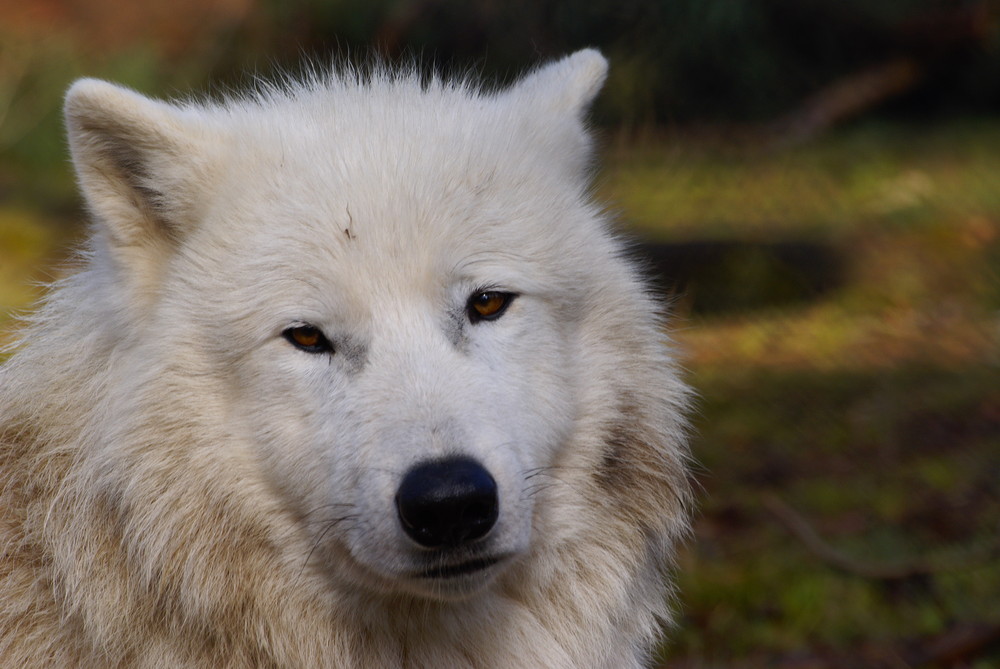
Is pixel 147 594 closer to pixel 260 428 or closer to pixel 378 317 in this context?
pixel 260 428

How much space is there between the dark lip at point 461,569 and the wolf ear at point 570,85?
5.38 feet

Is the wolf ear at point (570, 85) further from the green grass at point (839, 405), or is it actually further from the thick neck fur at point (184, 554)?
the green grass at point (839, 405)

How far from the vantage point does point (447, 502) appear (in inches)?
104

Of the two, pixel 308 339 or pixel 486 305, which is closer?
pixel 308 339

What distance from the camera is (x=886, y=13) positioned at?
8156 mm

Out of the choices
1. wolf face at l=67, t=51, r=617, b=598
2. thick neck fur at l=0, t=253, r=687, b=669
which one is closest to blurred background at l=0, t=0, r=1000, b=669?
thick neck fur at l=0, t=253, r=687, b=669

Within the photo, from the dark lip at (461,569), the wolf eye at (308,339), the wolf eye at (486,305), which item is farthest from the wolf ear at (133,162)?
the dark lip at (461,569)

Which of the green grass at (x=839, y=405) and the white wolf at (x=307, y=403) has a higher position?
the white wolf at (x=307, y=403)

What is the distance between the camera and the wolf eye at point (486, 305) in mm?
3176

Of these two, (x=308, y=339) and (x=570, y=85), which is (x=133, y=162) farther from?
(x=570, y=85)

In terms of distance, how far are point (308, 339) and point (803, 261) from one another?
285 inches

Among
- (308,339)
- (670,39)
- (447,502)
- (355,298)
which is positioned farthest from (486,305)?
(670,39)

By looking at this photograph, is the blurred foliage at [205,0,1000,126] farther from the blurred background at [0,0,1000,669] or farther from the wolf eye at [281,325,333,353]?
the wolf eye at [281,325,333,353]

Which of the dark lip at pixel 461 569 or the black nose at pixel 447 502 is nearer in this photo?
the black nose at pixel 447 502
